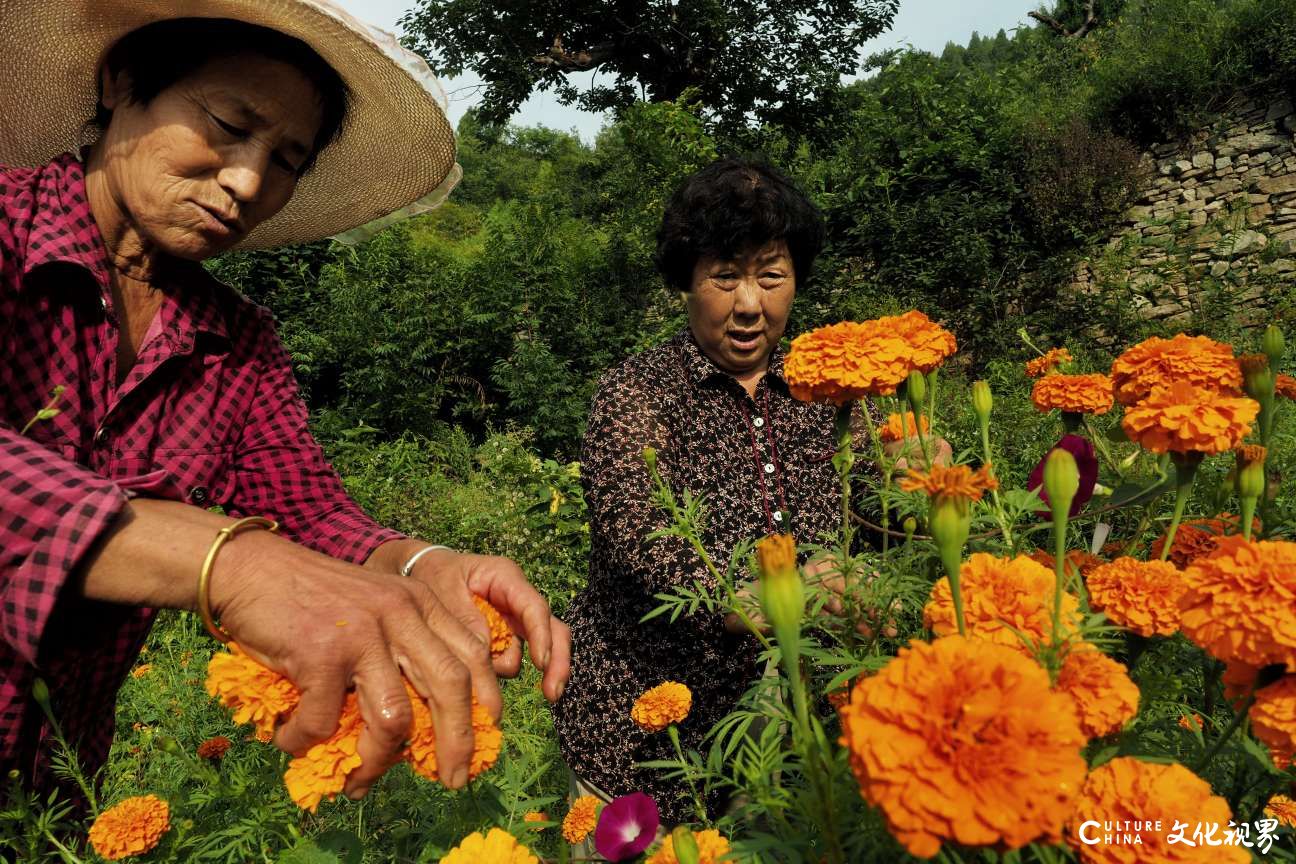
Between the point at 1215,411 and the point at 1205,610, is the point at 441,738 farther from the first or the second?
the point at 1215,411

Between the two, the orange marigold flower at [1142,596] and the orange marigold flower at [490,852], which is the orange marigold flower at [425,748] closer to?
the orange marigold flower at [490,852]

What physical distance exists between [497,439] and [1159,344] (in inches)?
207

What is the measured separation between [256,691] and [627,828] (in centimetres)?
50

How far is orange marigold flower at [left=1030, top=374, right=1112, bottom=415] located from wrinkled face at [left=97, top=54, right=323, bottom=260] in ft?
4.77

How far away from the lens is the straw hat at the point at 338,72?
121 cm

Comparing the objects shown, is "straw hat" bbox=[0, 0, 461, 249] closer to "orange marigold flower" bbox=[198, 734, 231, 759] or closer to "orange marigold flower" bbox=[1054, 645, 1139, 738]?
"orange marigold flower" bbox=[198, 734, 231, 759]

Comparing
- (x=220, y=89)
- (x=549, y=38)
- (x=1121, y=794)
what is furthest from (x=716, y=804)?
(x=549, y=38)

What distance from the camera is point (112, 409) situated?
1213 millimetres

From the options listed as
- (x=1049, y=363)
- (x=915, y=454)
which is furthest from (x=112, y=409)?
(x=1049, y=363)

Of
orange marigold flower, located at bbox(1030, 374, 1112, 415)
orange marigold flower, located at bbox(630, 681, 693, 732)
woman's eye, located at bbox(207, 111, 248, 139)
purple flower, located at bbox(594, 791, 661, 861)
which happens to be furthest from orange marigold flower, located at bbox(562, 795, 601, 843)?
woman's eye, located at bbox(207, 111, 248, 139)

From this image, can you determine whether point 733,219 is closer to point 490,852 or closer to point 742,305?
point 742,305

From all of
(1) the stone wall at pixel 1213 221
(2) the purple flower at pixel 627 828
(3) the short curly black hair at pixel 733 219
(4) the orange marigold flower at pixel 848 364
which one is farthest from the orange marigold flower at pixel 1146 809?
(1) the stone wall at pixel 1213 221

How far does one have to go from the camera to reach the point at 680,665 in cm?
167

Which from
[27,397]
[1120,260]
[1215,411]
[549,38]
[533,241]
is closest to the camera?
[1215,411]
